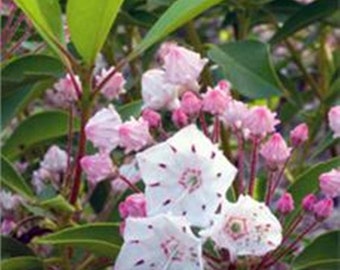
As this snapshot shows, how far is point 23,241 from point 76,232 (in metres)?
0.29

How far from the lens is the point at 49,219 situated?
1583 mm

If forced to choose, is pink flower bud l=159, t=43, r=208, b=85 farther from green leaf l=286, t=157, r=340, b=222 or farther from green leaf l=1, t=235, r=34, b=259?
green leaf l=1, t=235, r=34, b=259

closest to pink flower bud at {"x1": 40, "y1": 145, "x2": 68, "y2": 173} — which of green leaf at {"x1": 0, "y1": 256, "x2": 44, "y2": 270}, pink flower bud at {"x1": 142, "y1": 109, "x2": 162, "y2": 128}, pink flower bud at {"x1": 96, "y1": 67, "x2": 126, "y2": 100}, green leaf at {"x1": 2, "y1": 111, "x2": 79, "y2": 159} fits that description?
green leaf at {"x1": 2, "y1": 111, "x2": 79, "y2": 159}

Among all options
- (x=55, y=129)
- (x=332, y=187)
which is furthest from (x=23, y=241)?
(x=332, y=187)

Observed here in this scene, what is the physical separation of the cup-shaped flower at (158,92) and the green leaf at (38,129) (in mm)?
353

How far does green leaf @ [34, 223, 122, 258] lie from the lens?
1.37 metres

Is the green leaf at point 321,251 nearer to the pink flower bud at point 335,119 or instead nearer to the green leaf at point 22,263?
the pink flower bud at point 335,119

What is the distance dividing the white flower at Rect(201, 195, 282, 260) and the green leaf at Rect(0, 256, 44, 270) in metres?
0.31

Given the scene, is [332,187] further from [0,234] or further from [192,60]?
[0,234]

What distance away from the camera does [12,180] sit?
1.58m

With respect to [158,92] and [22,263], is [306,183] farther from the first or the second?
[22,263]

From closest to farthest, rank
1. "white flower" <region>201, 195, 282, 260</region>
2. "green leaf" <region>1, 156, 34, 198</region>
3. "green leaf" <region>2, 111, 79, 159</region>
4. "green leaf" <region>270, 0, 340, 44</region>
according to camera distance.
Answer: "white flower" <region>201, 195, 282, 260</region> < "green leaf" <region>1, 156, 34, 198</region> < "green leaf" <region>2, 111, 79, 159</region> < "green leaf" <region>270, 0, 340, 44</region>

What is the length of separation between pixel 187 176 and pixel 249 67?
40cm

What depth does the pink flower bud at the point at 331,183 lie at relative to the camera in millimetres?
1338
